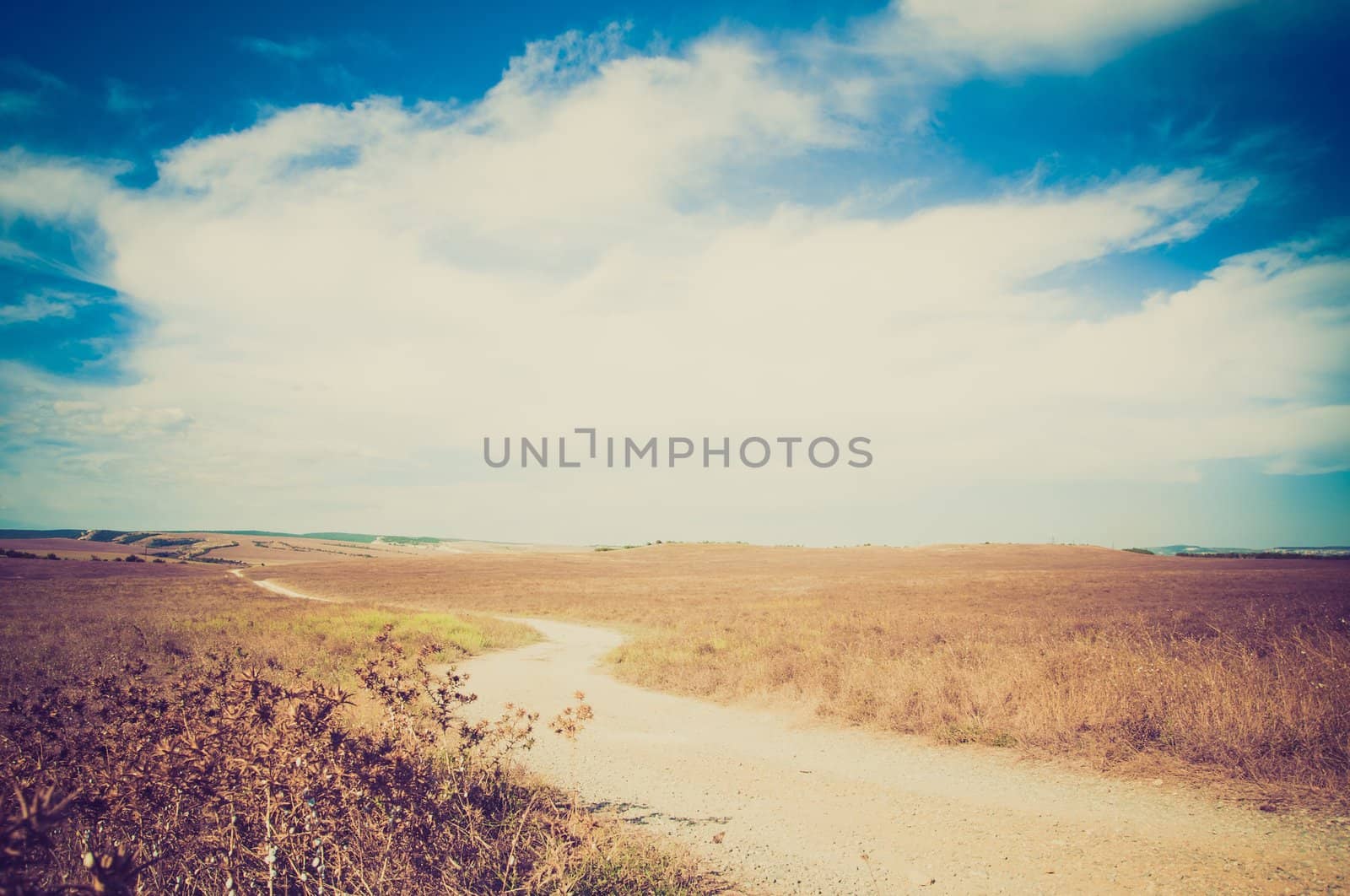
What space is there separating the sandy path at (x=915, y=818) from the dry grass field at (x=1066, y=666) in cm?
83

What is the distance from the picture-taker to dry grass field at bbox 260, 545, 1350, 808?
7.20 m

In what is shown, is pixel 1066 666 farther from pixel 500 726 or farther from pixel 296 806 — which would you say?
pixel 296 806

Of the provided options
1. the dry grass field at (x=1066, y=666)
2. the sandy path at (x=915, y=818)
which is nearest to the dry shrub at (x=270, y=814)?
the sandy path at (x=915, y=818)

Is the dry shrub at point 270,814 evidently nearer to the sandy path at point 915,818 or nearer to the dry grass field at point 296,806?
the dry grass field at point 296,806

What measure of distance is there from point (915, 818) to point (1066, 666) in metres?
5.46

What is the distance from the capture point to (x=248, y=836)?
153 inches

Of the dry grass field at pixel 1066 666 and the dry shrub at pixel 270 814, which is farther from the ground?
the dry shrub at pixel 270 814

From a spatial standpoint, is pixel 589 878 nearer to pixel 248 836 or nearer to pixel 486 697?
pixel 248 836

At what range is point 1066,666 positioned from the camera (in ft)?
32.6

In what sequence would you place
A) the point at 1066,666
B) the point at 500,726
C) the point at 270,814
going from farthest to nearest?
1. the point at 1066,666
2. the point at 500,726
3. the point at 270,814

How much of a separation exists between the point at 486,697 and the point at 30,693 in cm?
733

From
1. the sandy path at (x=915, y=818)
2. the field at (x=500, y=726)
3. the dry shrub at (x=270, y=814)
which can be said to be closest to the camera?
the dry shrub at (x=270, y=814)

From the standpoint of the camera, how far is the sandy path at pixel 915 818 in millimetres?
4934

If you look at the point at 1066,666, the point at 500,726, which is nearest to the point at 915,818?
the point at 500,726
